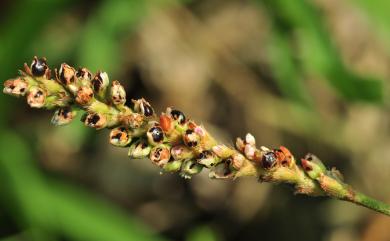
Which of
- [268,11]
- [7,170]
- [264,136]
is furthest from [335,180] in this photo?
[264,136]

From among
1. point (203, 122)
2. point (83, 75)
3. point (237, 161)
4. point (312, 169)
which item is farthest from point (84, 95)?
point (203, 122)

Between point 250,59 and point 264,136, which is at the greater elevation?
point 250,59

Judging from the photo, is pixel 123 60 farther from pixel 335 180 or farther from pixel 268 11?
pixel 335 180

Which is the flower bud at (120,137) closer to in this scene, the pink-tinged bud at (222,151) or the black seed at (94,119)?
the black seed at (94,119)

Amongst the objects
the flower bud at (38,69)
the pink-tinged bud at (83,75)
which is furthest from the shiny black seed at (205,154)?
the flower bud at (38,69)

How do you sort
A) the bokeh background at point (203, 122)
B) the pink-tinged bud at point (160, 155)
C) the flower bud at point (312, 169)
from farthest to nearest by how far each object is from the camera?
the bokeh background at point (203, 122) → the flower bud at point (312, 169) → the pink-tinged bud at point (160, 155)

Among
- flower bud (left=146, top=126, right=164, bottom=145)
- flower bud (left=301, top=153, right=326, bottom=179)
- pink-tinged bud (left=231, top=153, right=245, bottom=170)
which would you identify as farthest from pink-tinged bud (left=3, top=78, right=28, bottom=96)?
flower bud (left=301, top=153, right=326, bottom=179)

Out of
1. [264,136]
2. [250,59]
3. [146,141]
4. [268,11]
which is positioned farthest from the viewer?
[250,59]
